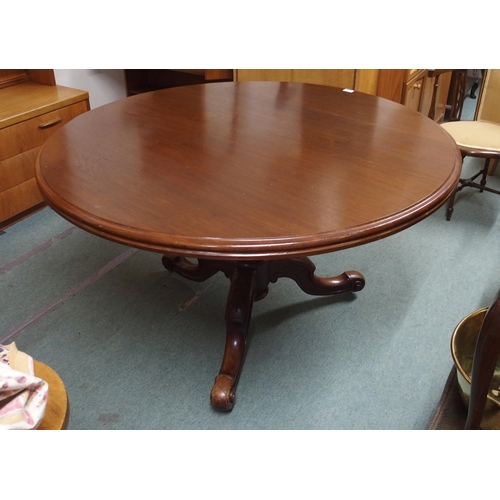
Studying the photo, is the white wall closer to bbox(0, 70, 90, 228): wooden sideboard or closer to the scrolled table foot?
bbox(0, 70, 90, 228): wooden sideboard

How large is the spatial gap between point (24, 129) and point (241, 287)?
4.91 feet

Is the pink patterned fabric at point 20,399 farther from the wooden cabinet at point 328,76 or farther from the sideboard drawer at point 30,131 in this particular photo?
the wooden cabinet at point 328,76

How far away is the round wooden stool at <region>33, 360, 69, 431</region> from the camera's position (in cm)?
96

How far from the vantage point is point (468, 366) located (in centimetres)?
138

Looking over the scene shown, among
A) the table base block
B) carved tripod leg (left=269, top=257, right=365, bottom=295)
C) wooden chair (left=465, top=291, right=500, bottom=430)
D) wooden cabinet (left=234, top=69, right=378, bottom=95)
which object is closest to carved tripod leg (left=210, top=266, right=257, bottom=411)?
the table base block

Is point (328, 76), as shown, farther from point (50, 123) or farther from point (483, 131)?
point (50, 123)

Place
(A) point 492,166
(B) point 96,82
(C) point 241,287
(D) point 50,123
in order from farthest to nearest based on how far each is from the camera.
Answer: (B) point 96,82
(A) point 492,166
(D) point 50,123
(C) point 241,287

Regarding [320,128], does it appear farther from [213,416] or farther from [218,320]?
[213,416]

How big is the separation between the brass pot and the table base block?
0.66 metres

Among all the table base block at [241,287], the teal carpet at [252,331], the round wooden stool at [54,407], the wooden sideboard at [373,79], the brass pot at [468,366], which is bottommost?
the teal carpet at [252,331]

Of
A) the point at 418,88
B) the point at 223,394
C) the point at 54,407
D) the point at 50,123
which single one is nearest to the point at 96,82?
the point at 50,123

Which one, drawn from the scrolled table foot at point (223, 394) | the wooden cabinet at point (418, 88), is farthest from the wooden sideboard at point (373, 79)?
the scrolled table foot at point (223, 394)

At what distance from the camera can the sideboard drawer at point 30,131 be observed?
A: 2.41m

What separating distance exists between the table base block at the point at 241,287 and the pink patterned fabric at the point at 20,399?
0.76 meters
